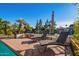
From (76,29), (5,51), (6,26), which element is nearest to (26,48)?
(5,51)

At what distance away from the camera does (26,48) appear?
4.32 m

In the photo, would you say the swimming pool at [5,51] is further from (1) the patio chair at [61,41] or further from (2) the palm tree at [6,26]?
(1) the patio chair at [61,41]

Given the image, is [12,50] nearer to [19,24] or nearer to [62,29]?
[19,24]

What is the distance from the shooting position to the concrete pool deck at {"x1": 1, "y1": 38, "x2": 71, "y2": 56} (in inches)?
167

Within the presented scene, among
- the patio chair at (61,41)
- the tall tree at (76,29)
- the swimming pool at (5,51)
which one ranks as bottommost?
the swimming pool at (5,51)

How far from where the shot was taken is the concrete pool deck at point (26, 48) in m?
4.25

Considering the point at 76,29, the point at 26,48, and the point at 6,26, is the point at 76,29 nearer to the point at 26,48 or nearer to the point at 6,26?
the point at 26,48

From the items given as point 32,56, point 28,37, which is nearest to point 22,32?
point 28,37

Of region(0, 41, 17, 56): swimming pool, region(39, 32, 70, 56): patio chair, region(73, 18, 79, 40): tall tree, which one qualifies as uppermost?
region(73, 18, 79, 40): tall tree

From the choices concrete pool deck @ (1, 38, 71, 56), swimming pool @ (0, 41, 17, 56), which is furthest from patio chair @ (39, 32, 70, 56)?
swimming pool @ (0, 41, 17, 56)

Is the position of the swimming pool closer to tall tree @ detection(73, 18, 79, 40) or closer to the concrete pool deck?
the concrete pool deck

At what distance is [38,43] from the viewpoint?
14.3 ft

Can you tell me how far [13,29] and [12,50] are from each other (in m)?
0.33

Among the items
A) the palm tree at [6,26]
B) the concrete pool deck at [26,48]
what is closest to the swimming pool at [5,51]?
the concrete pool deck at [26,48]
